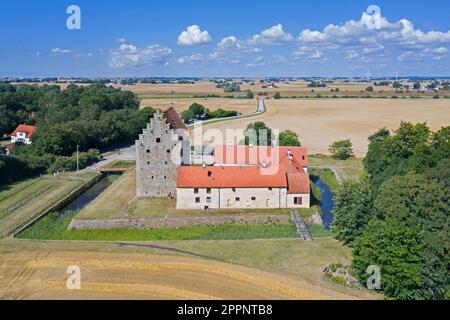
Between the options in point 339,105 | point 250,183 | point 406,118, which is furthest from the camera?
point 339,105

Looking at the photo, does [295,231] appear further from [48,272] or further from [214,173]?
[48,272]

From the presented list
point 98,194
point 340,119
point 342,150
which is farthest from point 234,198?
point 340,119

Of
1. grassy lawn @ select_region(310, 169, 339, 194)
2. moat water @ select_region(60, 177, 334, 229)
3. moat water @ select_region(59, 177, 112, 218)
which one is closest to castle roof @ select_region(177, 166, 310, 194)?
moat water @ select_region(60, 177, 334, 229)

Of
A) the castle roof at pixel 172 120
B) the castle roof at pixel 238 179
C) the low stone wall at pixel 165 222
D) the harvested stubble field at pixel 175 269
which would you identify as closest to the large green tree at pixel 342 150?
the castle roof at pixel 238 179

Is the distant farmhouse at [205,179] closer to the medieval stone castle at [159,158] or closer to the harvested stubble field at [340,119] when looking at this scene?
the medieval stone castle at [159,158]

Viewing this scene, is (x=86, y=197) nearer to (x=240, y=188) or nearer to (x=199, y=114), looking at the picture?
(x=240, y=188)

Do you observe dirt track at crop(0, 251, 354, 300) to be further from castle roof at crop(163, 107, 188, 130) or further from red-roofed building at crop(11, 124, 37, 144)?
red-roofed building at crop(11, 124, 37, 144)

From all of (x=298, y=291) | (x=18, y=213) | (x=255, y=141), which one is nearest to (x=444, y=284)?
(x=298, y=291)
